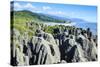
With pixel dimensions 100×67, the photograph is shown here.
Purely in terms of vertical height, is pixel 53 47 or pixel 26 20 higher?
pixel 26 20

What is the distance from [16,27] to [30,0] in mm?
319

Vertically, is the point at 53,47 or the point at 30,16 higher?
the point at 30,16

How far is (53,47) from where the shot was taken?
7.10ft

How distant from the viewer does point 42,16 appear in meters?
2.14

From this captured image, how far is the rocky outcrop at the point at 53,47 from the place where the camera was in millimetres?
2004

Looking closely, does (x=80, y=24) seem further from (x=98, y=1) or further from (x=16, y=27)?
(x=16, y=27)

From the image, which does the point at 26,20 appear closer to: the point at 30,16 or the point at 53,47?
the point at 30,16

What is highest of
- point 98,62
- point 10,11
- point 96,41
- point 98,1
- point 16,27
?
point 98,1

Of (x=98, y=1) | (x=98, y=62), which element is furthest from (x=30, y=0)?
(x=98, y=62)

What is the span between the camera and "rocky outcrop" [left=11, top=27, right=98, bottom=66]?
2.00 m

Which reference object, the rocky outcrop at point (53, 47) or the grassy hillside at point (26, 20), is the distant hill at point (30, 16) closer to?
the grassy hillside at point (26, 20)

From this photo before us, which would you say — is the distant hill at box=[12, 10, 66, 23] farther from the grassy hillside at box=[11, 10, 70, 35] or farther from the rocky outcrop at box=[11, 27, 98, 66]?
the rocky outcrop at box=[11, 27, 98, 66]

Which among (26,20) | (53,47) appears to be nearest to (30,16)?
(26,20)

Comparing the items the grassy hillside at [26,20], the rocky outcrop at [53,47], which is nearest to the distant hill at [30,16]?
the grassy hillside at [26,20]
